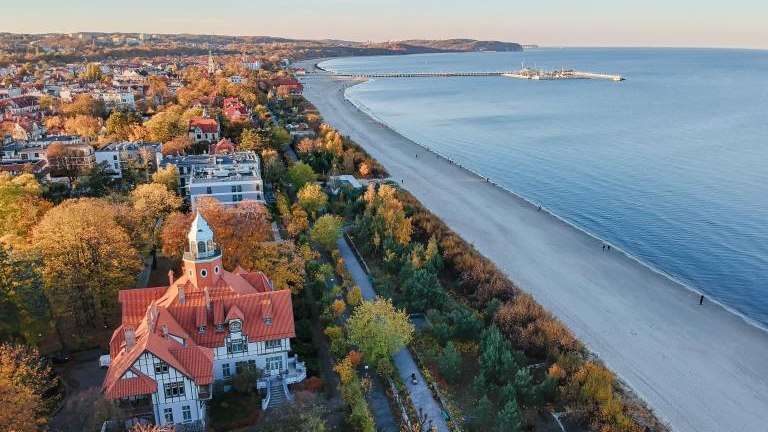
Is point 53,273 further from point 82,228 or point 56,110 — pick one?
point 56,110

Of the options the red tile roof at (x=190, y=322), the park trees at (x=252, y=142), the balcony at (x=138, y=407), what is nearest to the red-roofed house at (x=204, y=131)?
the park trees at (x=252, y=142)

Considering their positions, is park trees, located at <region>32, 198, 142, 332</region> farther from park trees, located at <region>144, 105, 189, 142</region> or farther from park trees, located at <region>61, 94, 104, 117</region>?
park trees, located at <region>61, 94, 104, 117</region>

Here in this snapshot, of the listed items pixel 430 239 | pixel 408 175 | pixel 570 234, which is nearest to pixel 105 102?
pixel 408 175

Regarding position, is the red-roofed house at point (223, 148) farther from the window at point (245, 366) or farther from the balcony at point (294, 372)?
the window at point (245, 366)

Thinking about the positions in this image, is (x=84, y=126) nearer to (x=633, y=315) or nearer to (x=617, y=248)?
(x=617, y=248)

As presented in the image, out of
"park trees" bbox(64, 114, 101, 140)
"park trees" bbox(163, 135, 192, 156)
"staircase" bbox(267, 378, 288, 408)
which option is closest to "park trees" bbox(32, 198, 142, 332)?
"staircase" bbox(267, 378, 288, 408)
